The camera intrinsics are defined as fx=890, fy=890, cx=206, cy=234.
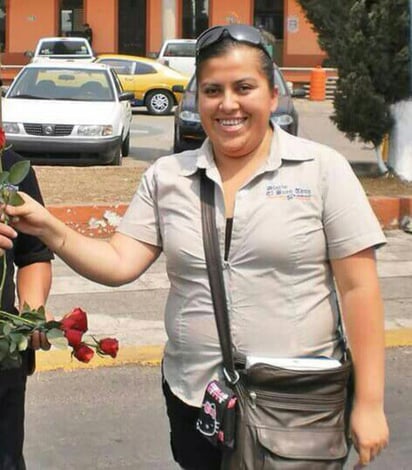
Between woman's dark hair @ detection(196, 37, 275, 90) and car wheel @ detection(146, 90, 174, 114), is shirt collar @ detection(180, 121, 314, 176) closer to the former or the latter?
woman's dark hair @ detection(196, 37, 275, 90)

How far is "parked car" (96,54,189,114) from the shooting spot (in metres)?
23.2

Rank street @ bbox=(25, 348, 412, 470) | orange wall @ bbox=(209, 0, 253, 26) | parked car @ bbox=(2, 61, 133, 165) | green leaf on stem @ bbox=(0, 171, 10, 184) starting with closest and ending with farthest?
green leaf on stem @ bbox=(0, 171, 10, 184) → street @ bbox=(25, 348, 412, 470) → parked car @ bbox=(2, 61, 133, 165) → orange wall @ bbox=(209, 0, 253, 26)

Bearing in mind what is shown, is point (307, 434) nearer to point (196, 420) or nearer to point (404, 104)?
point (196, 420)

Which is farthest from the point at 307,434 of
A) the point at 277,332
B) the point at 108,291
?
the point at 108,291

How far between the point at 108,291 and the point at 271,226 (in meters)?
4.75

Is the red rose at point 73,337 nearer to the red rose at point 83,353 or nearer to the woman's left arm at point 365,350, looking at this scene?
the red rose at point 83,353

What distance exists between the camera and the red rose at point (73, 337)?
2.16 m

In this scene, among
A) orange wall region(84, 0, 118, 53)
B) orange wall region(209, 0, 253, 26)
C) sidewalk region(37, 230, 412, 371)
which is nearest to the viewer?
sidewalk region(37, 230, 412, 371)

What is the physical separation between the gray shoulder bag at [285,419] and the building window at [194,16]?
3332 centimetres

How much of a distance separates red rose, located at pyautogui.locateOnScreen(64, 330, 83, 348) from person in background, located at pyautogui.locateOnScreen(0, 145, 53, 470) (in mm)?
429

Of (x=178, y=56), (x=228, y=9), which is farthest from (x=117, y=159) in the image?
(x=228, y=9)

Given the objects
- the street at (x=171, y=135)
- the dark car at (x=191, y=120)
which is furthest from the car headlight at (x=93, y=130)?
the dark car at (x=191, y=120)

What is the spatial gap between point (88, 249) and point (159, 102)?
2116 centimetres

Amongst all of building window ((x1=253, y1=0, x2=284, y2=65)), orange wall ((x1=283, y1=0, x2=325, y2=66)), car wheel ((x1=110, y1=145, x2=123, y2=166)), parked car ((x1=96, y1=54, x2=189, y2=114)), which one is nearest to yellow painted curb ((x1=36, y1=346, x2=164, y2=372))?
car wheel ((x1=110, y1=145, x2=123, y2=166))
